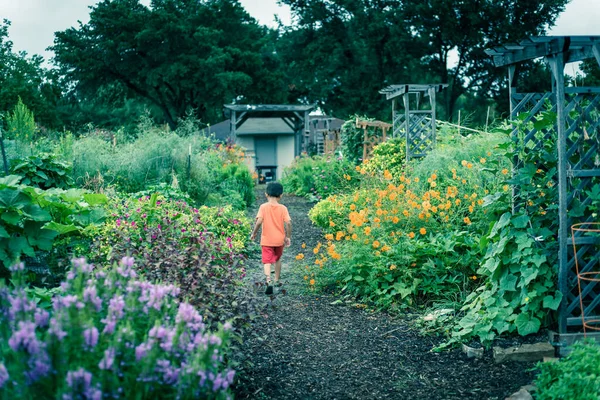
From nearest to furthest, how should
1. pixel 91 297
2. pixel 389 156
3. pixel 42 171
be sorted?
pixel 91 297, pixel 42 171, pixel 389 156

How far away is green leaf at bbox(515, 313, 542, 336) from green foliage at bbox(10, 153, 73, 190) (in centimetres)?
653

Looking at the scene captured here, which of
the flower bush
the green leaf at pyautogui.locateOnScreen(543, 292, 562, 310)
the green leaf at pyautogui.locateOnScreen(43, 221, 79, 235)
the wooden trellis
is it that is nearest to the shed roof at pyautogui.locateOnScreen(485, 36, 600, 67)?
the green leaf at pyautogui.locateOnScreen(543, 292, 562, 310)

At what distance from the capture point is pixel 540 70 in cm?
2853

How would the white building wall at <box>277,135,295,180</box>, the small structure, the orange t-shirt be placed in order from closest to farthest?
the orange t-shirt < the small structure < the white building wall at <box>277,135,295,180</box>

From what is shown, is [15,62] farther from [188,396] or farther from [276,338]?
[188,396]

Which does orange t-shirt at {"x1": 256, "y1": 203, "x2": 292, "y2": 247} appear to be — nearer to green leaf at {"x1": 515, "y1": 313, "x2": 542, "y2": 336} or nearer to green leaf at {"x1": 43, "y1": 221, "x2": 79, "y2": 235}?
green leaf at {"x1": 43, "y1": 221, "x2": 79, "y2": 235}

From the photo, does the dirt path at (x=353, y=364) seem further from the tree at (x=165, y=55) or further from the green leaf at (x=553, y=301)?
the tree at (x=165, y=55)

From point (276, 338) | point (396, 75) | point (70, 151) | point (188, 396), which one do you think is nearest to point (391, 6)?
point (396, 75)

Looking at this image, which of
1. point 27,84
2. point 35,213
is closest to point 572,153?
point 35,213

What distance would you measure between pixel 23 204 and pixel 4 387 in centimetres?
287

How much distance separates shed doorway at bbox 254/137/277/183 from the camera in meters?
30.5

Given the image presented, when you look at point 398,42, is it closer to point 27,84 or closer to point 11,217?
point 27,84

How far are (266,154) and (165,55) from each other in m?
7.90

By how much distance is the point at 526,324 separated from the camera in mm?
4262
